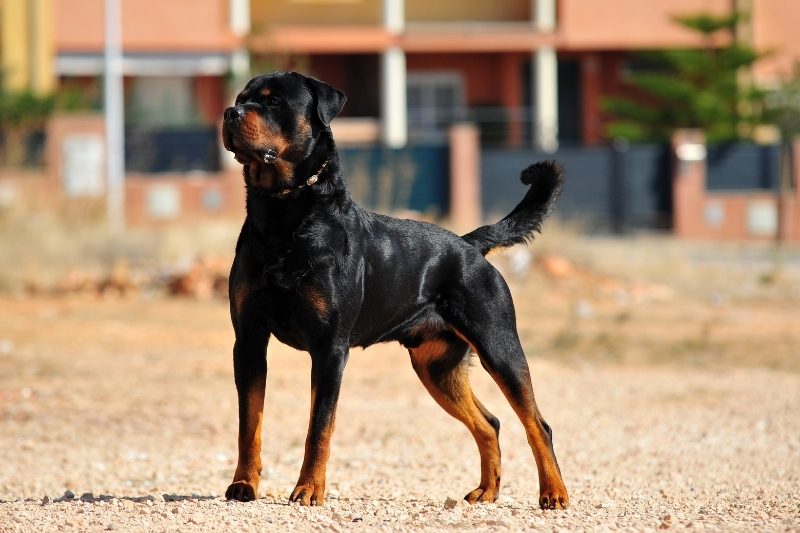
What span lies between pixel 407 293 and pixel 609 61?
107 ft

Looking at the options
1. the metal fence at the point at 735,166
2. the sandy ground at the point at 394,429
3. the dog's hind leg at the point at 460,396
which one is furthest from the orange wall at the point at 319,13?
the dog's hind leg at the point at 460,396

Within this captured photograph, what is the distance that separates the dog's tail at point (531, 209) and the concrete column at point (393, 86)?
90.8 feet

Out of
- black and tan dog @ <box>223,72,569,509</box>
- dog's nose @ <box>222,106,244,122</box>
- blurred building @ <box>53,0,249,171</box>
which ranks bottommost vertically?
black and tan dog @ <box>223,72,569,509</box>

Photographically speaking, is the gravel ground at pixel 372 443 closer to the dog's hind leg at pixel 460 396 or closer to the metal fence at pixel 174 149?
the dog's hind leg at pixel 460 396

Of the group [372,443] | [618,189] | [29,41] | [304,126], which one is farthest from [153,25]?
[304,126]

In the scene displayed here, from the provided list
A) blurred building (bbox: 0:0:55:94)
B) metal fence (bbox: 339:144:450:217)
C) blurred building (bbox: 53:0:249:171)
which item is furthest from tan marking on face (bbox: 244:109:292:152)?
blurred building (bbox: 0:0:55:94)

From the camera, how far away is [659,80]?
3356cm

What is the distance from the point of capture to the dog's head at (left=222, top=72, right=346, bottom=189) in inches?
233

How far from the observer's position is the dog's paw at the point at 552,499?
21.2ft

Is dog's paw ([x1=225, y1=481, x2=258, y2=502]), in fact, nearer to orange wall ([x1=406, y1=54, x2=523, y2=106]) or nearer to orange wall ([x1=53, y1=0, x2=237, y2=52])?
orange wall ([x1=53, y1=0, x2=237, y2=52])

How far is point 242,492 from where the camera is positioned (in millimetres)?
6188

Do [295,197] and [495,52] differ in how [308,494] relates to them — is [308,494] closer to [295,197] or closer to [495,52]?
[295,197]

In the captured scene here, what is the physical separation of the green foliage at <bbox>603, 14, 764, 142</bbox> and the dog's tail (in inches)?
1023

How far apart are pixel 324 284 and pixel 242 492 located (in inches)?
39.0
